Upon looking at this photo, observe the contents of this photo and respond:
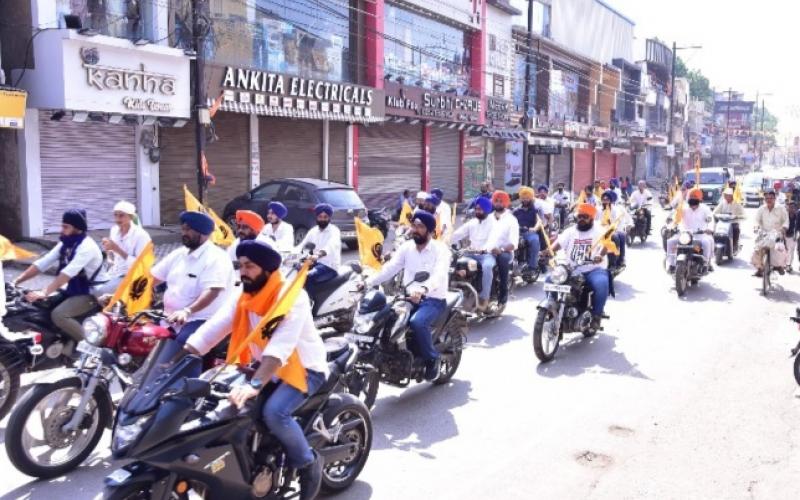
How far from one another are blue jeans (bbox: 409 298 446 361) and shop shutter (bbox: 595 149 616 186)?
149 feet

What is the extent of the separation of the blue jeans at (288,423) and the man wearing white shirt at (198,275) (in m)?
1.76

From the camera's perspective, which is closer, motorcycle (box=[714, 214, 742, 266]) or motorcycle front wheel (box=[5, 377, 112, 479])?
motorcycle front wheel (box=[5, 377, 112, 479])

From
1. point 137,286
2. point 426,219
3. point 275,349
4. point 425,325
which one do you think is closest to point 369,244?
point 426,219

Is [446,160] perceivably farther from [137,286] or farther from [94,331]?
[94,331]

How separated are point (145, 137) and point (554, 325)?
1252cm

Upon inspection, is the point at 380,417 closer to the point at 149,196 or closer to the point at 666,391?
the point at 666,391

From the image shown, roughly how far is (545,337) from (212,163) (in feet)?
45.5

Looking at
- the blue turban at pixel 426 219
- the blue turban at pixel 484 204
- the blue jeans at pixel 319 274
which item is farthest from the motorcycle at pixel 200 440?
the blue turban at pixel 484 204

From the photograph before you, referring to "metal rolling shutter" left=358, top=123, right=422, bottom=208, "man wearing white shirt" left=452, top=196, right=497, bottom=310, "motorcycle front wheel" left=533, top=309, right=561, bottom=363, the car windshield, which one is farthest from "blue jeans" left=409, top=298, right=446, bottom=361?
"metal rolling shutter" left=358, top=123, right=422, bottom=208

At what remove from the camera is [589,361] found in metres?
8.35

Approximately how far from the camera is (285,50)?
2211 centimetres

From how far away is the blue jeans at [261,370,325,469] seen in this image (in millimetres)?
4113

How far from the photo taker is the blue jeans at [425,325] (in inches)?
261

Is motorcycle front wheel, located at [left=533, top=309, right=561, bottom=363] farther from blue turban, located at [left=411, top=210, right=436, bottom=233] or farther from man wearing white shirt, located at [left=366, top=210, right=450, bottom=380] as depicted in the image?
blue turban, located at [left=411, top=210, right=436, bottom=233]
